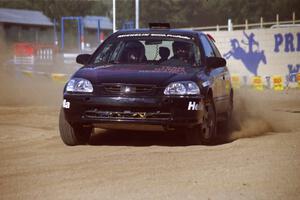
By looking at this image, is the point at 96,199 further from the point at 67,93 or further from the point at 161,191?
the point at 67,93

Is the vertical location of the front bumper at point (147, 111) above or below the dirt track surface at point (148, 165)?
above

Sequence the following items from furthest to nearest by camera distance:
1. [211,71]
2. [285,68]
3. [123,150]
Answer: [285,68], [211,71], [123,150]

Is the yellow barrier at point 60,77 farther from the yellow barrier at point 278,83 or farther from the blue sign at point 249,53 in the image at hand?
the yellow barrier at point 278,83

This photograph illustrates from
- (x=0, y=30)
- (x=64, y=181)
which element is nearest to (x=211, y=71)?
(x=64, y=181)

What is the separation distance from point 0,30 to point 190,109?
60.6 metres

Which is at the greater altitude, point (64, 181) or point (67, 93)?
point (67, 93)

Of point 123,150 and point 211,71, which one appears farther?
point 211,71

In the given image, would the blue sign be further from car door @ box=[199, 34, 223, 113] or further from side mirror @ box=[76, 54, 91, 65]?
side mirror @ box=[76, 54, 91, 65]

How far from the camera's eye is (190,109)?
8641 millimetres

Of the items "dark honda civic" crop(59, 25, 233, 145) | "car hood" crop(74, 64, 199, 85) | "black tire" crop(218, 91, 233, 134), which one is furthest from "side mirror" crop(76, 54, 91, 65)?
"black tire" crop(218, 91, 233, 134)

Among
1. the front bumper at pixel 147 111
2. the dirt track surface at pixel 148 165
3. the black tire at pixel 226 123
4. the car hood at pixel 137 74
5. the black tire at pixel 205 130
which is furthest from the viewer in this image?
the black tire at pixel 226 123

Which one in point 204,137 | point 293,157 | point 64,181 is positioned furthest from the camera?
point 204,137

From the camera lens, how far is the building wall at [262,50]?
2439 centimetres

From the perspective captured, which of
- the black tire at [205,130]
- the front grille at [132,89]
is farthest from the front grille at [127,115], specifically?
the black tire at [205,130]
